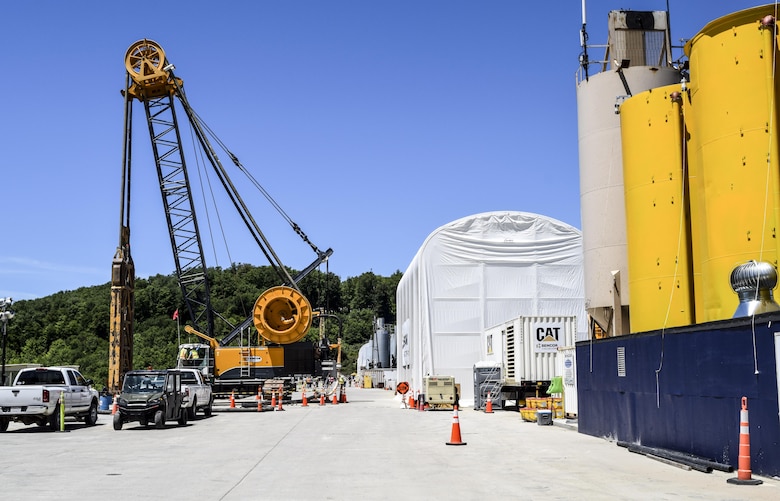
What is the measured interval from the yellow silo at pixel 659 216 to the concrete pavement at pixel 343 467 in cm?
338

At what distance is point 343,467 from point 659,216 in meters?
9.30

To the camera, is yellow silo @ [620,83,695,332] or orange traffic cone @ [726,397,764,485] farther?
yellow silo @ [620,83,695,332]

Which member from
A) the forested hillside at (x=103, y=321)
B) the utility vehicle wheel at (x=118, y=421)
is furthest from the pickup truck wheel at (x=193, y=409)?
the forested hillside at (x=103, y=321)

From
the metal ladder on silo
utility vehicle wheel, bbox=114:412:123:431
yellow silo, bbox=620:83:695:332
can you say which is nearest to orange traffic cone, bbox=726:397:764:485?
yellow silo, bbox=620:83:695:332

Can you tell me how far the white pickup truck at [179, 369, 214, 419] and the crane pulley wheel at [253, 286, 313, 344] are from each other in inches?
317

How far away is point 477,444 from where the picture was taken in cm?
1841

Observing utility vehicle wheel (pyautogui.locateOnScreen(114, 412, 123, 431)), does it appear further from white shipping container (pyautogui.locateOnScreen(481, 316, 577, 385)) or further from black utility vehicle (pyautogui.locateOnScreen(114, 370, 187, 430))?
white shipping container (pyautogui.locateOnScreen(481, 316, 577, 385))

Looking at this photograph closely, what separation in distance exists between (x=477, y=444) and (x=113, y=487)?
9069mm

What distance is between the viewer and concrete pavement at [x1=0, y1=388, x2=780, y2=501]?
36.0ft

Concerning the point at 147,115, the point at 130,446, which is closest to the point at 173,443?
the point at 130,446

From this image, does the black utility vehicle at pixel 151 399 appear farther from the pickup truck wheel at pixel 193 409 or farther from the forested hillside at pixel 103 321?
the forested hillside at pixel 103 321

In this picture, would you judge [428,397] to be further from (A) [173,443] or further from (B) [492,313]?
(A) [173,443]

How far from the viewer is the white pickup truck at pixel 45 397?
23500mm

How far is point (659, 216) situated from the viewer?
59.5 feet
